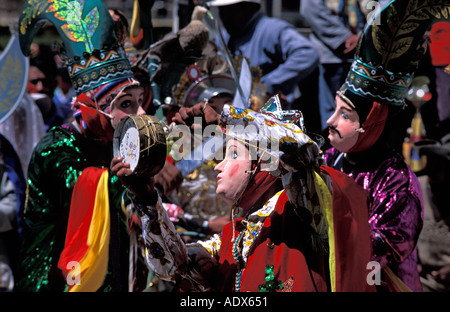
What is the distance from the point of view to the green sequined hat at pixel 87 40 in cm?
371

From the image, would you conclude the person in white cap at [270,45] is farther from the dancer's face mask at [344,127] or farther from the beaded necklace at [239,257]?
the beaded necklace at [239,257]

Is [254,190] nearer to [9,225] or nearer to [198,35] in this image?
[198,35]

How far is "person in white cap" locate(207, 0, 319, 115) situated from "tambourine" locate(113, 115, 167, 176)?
217 centimetres

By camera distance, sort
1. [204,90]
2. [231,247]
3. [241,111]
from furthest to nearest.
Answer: [204,90], [231,247], [241,111]

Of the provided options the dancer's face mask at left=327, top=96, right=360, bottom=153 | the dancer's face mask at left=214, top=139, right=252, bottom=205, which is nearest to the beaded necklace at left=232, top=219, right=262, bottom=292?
the dancer's face mask at left=214, top=139, right=252, bottom=205

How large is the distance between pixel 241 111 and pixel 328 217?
1.62 feet

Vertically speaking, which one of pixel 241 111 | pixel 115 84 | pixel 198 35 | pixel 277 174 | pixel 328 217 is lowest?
pixel 328 217

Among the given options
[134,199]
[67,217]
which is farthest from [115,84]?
[134,199]

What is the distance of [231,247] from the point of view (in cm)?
269

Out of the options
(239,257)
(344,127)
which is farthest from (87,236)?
(344,127)

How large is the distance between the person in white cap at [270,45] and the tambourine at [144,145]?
2.17m

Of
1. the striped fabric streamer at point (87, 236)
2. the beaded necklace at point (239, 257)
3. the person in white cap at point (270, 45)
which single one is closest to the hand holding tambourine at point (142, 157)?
the beaded necklace at point (239, 257)

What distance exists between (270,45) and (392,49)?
2.14 metres

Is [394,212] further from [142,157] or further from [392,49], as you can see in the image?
[142,157]
